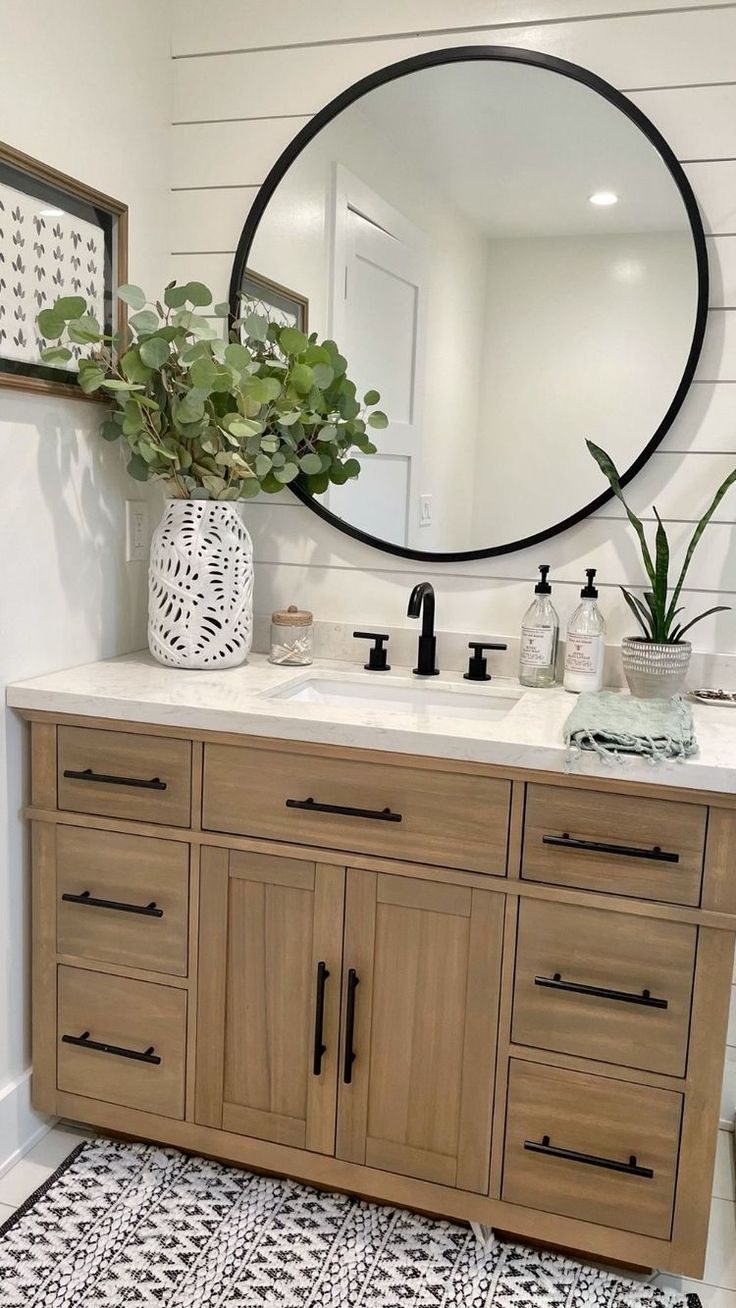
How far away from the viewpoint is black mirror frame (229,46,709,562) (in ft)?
6.34

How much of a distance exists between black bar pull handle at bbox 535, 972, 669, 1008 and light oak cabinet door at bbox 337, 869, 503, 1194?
0.29 feet

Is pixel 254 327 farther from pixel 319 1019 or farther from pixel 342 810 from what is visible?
pixel 319 1019

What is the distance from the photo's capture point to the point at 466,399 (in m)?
2.12

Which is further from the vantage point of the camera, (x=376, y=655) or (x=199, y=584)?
(x=376, y=655)

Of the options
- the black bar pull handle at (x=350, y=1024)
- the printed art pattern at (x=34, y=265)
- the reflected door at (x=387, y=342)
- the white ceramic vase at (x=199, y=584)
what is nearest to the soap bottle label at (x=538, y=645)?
the reflected door at (x=387, y=342)

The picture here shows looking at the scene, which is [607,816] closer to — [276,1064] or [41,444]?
[276,1064]

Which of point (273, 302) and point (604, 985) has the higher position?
point (273, 302)

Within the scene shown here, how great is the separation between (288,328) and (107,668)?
76cm

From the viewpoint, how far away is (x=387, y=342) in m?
2.16

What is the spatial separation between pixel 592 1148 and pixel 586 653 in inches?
33.8

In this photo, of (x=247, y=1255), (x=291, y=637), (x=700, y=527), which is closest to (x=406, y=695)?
(x=291, y=637)

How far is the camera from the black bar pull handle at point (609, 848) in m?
1.56

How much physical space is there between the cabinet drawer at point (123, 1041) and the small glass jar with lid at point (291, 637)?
0.69 m

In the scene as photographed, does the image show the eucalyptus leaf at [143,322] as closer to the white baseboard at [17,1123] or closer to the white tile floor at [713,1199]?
the white baseboard at [17,1123]
